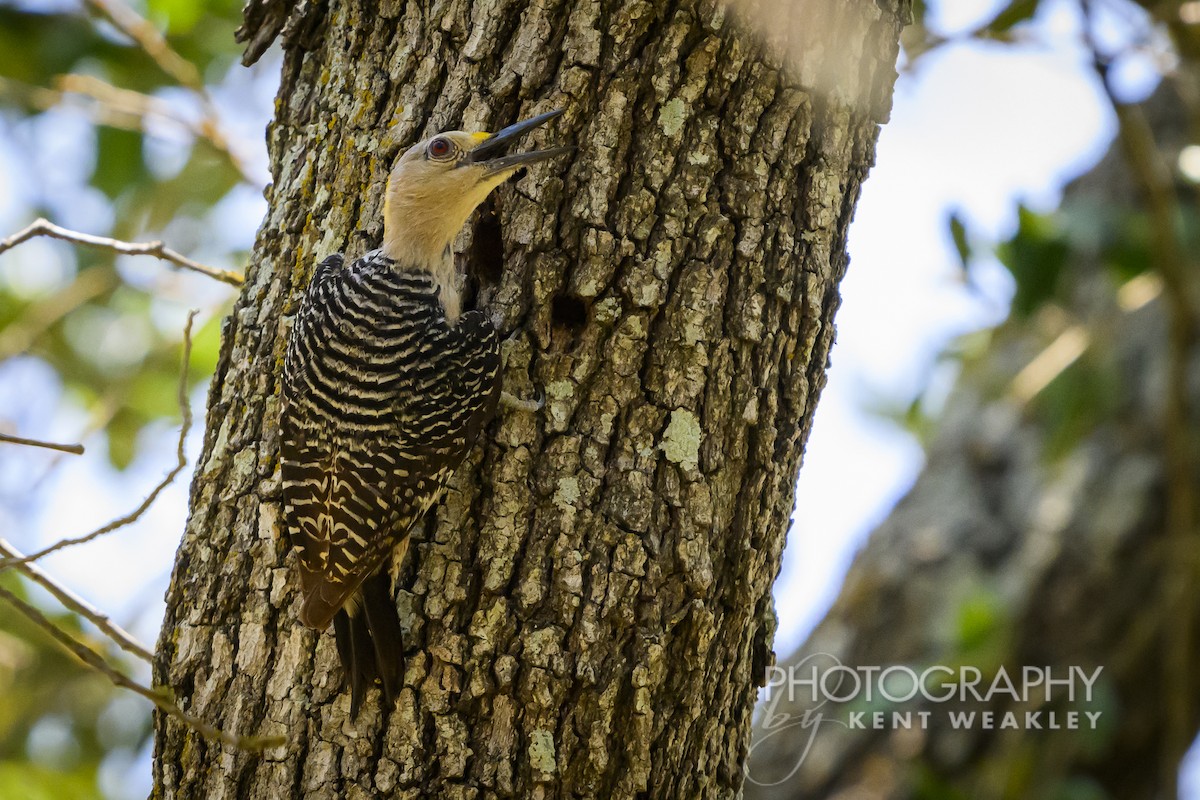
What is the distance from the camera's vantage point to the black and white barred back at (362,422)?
292cm

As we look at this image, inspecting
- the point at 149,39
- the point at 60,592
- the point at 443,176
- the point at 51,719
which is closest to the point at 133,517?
the point at 60,592

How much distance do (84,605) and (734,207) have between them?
191cm

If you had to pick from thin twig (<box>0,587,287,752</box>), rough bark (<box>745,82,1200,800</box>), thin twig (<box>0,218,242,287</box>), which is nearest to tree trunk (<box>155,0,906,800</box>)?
thin twig (<box>0,218,242,287</box>)

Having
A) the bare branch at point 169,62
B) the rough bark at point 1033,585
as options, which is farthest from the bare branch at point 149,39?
the rough bark at point 1033,585

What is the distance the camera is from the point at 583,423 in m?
2.93

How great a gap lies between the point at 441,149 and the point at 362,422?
788 millimetres

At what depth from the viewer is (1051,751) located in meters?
5.72

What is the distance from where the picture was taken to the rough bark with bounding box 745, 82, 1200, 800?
18.8 feet

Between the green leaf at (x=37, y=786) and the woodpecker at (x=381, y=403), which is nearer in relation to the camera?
the woodpecker at (x=381, y=403)

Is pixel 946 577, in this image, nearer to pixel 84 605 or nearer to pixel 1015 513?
pixel 1015 513

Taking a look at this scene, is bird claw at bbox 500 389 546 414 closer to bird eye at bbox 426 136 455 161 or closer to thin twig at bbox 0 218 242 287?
bird eye at bbox 426 136 455 161

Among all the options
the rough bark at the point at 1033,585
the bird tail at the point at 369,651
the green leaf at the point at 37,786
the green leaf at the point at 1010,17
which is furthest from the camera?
the rough bark at the point at 1033,585

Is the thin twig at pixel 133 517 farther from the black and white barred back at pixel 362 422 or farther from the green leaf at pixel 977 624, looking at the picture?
the green leaf at pixel 977 624

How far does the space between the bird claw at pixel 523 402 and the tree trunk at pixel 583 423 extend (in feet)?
0.12
